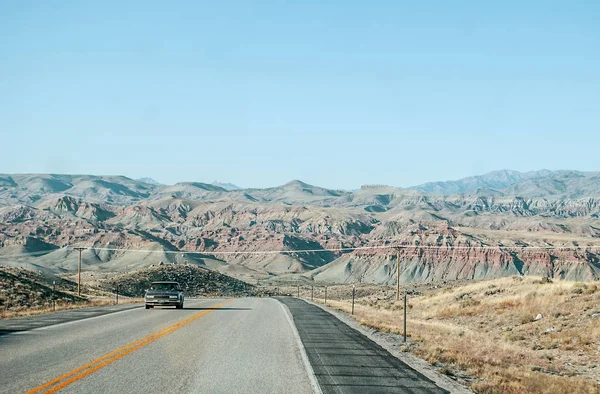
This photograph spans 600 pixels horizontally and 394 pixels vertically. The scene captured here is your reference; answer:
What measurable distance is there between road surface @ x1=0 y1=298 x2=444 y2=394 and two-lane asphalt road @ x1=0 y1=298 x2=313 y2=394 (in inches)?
0.8

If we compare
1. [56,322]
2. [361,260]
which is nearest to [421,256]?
[361,260]

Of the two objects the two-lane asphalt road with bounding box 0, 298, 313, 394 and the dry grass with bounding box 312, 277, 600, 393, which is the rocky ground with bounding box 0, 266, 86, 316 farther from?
the dry grass with bounding box 312, 277, 600, 393

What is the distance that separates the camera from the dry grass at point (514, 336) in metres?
14.8

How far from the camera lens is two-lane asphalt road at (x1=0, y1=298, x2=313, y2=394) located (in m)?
11.8

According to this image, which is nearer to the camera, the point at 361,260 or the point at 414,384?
the point at 414,384

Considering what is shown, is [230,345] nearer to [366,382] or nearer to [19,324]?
[366,382]

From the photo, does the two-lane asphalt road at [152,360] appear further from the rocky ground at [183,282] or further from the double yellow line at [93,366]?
the rocky ground at [183,282]

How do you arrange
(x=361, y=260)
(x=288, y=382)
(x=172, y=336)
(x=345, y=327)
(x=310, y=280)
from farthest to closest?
(x=361, y=260) → (x=310, y=280) → (x=345, y=327) → (x=172, y=336) → (x=288, y=382)

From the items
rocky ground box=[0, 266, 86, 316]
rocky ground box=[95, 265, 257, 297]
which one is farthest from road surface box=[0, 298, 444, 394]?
rocky ground box=[95, 265, 257, 297]

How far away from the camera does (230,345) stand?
59.6 feet

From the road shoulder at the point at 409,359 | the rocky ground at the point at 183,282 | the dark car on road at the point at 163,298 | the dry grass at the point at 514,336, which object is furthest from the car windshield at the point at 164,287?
the rocky ground at the point at 183,282

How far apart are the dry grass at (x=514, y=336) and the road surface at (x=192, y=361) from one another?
193 cm

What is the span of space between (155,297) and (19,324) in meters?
11.8

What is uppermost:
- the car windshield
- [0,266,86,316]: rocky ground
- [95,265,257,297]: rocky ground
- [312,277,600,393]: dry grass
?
the car windshield
